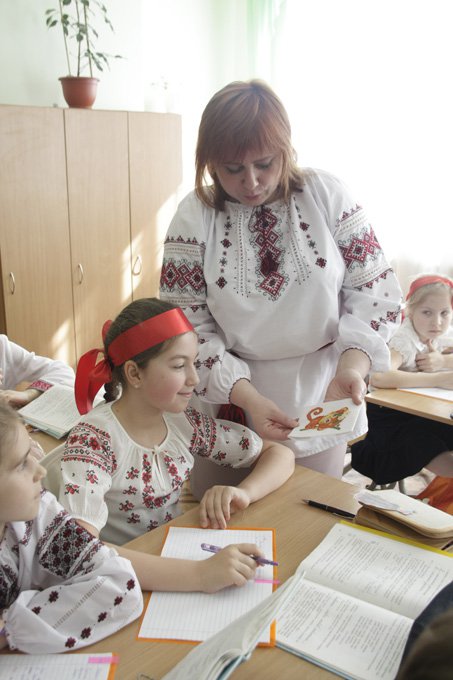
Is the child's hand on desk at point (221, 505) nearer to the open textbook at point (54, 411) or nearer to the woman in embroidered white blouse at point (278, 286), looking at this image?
the woman in embroidered white blouse at point (278, 286)

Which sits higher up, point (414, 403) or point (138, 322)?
point (138, 322)

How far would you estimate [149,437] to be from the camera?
1571 millimetres

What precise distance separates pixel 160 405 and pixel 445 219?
3.23 meters

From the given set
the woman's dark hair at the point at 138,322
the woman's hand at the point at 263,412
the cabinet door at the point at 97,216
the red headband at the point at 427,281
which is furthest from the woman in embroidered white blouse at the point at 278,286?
the cabinet door at the point at 97,216

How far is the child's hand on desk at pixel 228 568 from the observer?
3.82ft

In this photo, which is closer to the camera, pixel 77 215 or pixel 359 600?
pixel 359 600

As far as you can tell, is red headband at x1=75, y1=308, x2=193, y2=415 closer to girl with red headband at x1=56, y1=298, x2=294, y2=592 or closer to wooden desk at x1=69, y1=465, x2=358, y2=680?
girl with red headband at x1=56, y1=298, x2=294, y2=592

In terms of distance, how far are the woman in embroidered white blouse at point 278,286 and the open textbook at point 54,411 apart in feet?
1.85

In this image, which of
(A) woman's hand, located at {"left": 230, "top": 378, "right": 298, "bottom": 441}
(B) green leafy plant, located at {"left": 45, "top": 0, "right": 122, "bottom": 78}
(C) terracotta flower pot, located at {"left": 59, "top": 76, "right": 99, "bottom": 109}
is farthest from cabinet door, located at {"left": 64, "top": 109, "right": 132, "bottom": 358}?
(A) woman's hand, located at {"left": 230, "top": 378, "right": 298, "bottom": 441}

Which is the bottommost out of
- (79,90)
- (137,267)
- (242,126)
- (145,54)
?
(137,267)

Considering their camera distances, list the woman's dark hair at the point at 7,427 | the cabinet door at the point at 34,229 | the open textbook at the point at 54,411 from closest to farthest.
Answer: the woman's dark hair at the point at 7,427 < the open textbook at the point at 54,411 < the cabinet door at the point at 34,229

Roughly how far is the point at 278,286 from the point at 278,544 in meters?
0.64

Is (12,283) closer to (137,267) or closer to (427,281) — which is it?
(137,267)

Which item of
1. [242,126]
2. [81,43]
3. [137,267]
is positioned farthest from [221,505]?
[81,43]
